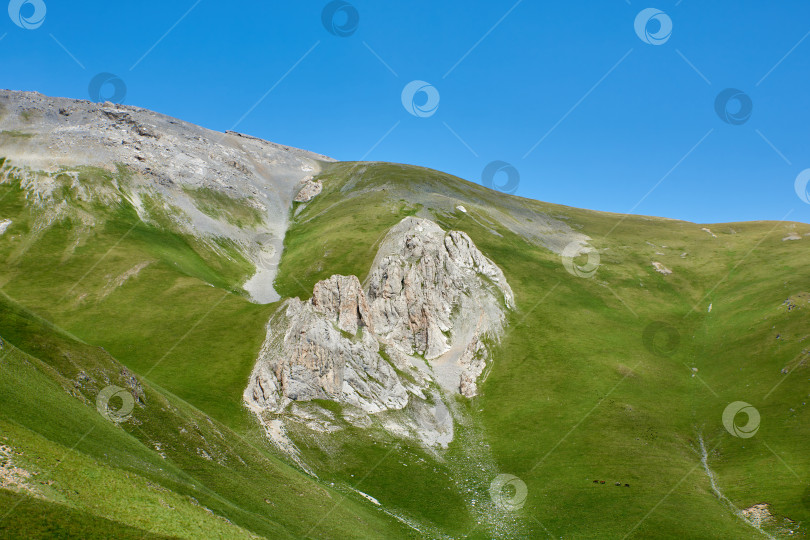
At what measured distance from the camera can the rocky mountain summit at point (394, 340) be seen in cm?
8375

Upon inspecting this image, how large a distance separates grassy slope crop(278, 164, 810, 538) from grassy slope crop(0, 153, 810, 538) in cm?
34

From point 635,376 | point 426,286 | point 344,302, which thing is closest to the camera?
point 635,376

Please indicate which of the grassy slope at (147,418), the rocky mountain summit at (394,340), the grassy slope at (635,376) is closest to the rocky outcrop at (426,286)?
the rocky mountain summit at (394,340)

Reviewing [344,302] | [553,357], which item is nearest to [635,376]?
[553,357]

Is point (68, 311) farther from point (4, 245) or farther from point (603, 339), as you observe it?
point (603, 339)

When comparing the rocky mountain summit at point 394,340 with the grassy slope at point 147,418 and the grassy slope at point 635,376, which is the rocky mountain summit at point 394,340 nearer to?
the grassy slope at point 635,376

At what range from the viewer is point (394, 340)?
10725 cm

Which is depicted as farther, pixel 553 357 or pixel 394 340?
pixel 394 340

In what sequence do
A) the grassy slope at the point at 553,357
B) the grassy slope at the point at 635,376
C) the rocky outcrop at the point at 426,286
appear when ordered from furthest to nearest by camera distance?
the rocky outcrop at the point at 426,286 < the grassy slope at the point at 553,357 < the grassy slope at the point at 635,376

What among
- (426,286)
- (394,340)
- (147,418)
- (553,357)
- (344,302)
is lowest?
(147,418)

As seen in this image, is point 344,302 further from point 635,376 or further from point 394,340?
point 635,376

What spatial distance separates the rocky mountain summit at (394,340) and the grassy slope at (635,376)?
25.2 ft

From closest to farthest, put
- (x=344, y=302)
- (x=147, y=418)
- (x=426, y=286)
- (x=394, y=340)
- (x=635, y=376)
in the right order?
(x=147, y=418)
(x=635, y=376)
(x=344, y=302)
(x=394, y=340)
(x=426, y=286)

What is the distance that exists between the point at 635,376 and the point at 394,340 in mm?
50754
